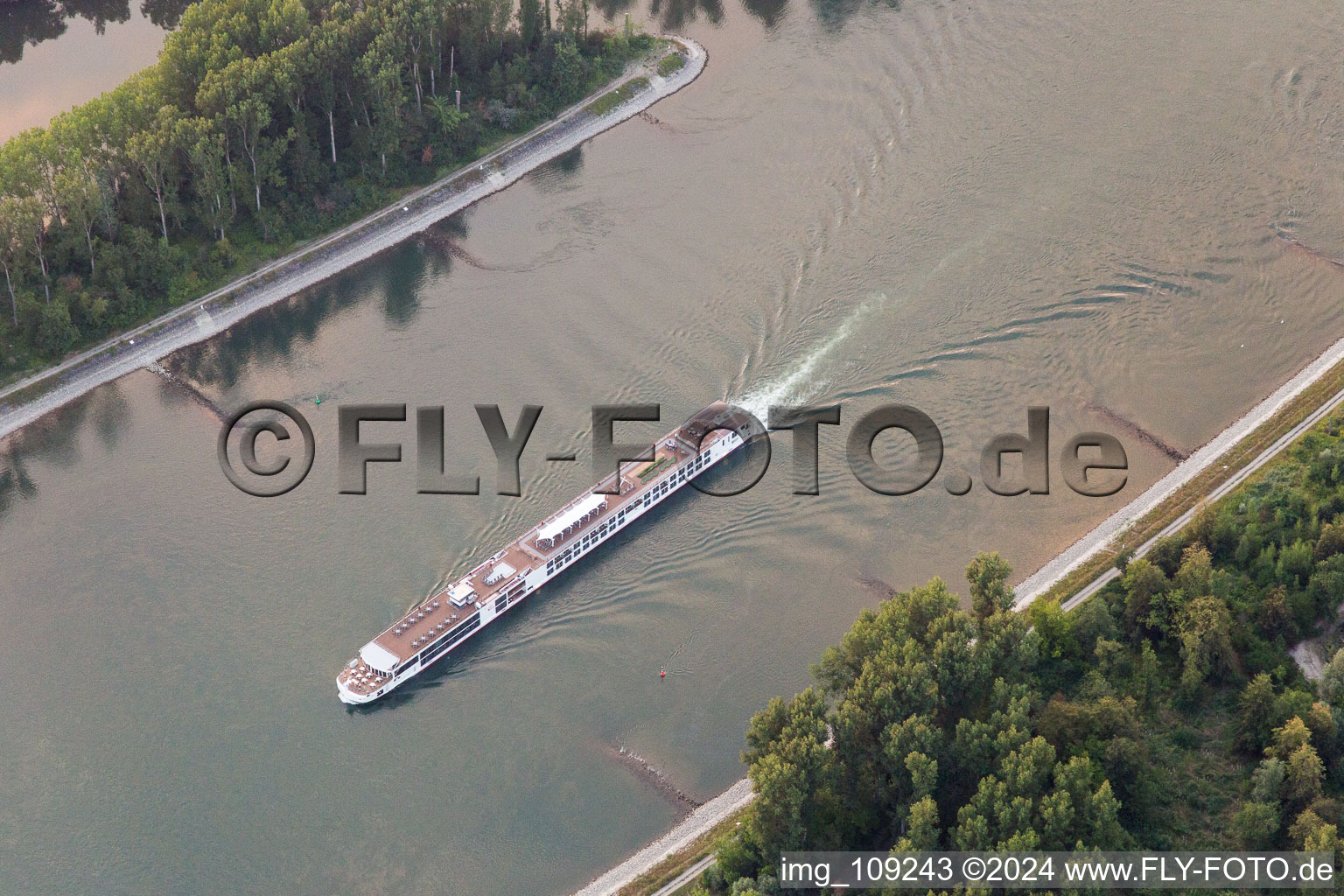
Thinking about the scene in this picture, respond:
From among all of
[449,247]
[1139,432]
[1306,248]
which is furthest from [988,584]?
[449,247]

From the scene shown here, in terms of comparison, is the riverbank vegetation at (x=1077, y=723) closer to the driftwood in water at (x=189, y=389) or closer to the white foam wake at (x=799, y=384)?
the white foam wake at (x=799, y=384)

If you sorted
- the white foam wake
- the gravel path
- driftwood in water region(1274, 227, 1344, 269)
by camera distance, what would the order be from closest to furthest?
the gravel path
the white foam wake
driftwood in water region(1274, 227, 1344, 269)

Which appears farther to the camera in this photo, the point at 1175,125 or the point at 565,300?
the point at 1175,125

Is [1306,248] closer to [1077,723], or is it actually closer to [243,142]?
[1077,723]

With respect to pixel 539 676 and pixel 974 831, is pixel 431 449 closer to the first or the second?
pixel 539 676

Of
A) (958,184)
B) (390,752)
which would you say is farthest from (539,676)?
(958,184)

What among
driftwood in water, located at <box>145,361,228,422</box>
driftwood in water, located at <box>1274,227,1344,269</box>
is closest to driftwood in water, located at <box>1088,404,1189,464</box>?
driftwood in water, located at <box>1274,227,1344,269</box>

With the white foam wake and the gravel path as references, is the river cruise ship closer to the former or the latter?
the white foam wake
